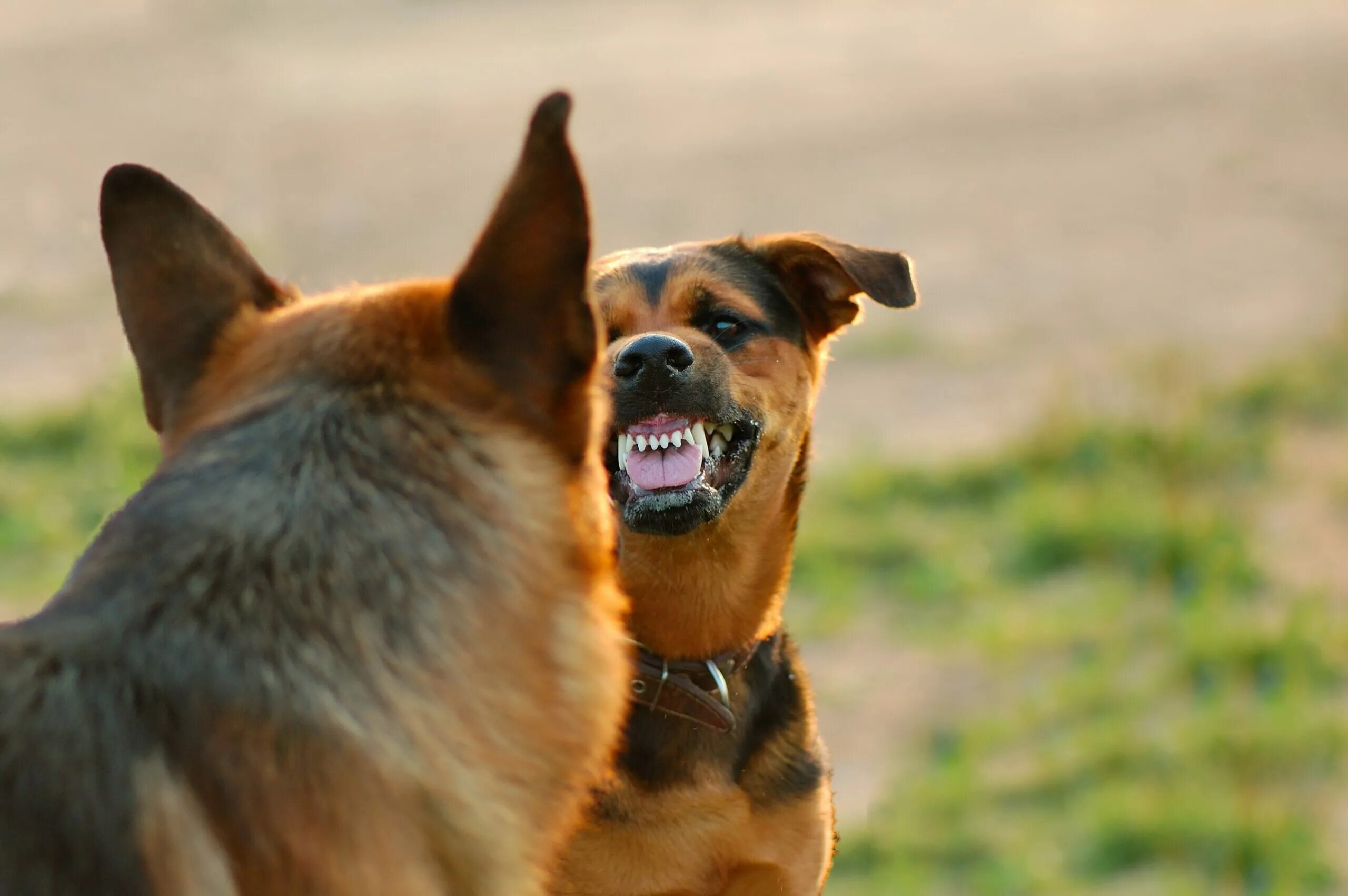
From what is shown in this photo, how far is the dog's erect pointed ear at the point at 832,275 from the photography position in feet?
14.5

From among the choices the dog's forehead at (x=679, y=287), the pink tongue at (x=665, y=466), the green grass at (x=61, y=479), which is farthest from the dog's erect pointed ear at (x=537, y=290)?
the green grass at (x=61, y=479)

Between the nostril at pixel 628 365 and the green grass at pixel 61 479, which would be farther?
the green grass at pixel 61 479

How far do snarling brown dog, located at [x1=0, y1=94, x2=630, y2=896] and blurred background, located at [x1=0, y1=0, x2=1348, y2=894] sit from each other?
520 cm

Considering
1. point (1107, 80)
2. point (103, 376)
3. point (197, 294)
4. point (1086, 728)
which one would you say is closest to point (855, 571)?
point (1086, 728)

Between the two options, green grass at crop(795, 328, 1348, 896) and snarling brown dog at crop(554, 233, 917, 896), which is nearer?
snarling brown dog at crop(554, 233, 917, 896)

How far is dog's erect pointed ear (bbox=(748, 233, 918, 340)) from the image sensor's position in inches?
174

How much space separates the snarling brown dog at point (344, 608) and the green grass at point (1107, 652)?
5.18 metres

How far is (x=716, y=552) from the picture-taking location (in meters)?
4.50

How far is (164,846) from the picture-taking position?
7.11 feet

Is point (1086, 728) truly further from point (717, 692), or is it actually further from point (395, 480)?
point (395, 480)

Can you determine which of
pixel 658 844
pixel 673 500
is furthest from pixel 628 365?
pixel 658 844

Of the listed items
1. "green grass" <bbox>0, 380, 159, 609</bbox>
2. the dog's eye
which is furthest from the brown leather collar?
"green grass" <bbox>0, 380, 159, 609</bbox>

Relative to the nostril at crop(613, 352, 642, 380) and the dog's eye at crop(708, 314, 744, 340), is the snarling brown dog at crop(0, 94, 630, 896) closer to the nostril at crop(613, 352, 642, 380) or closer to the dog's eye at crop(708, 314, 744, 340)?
the nostril at crop(613, 352, 642, 380)

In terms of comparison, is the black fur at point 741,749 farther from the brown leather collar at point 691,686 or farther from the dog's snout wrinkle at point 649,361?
the dog's snout wrinkle at point 649,361
